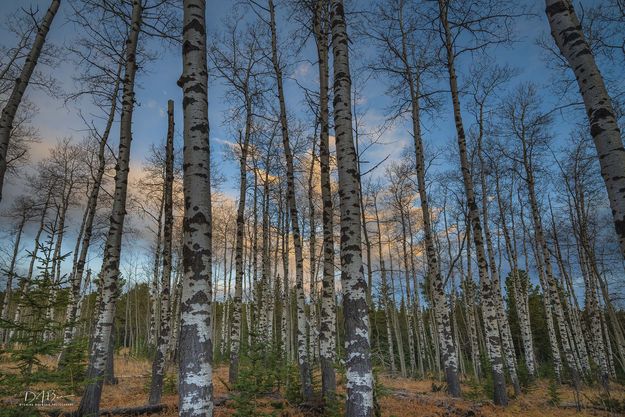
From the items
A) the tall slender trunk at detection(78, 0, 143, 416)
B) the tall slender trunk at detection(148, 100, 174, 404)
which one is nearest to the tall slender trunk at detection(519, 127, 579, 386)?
the tall slender trunk at detection(148, 100, 174, 404)

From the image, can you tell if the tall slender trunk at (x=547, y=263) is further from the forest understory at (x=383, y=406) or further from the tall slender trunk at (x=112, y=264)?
the tall slender trunk at (x=112, y=264)

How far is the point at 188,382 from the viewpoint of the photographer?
3391 millimetres

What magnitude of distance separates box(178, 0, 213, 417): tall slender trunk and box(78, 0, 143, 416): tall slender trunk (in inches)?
112

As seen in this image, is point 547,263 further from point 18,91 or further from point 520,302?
point 18,91

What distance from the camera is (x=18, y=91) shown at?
6934mm

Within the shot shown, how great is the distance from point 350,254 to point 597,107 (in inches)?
152

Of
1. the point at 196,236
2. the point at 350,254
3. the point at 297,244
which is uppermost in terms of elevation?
the point at 297,244

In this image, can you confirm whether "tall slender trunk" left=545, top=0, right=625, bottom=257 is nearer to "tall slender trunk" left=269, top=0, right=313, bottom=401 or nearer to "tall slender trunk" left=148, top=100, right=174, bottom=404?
"tall slender trunk" left=269, top=0, right=313, bottom=401

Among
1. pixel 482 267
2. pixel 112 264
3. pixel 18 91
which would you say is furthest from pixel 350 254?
pixel 18 91

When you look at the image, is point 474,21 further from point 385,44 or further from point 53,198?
point 53,198

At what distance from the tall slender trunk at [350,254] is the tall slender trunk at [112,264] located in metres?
4.01

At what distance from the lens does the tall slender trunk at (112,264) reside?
225 inches

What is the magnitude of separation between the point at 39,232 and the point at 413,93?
73.3ft

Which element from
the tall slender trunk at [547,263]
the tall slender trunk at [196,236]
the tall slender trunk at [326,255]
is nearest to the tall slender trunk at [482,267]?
the tall slender trunk at [326,255]
